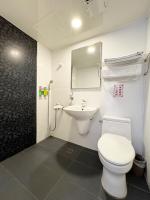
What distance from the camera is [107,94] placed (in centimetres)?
157

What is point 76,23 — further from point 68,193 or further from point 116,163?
point 68,193

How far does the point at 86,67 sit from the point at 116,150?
4.62 feet

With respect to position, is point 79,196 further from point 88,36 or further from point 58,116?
point 88,36

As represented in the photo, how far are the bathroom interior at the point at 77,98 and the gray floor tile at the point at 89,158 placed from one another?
0.06 feet

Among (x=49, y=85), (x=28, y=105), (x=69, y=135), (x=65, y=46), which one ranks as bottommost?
(x=69, y=135)

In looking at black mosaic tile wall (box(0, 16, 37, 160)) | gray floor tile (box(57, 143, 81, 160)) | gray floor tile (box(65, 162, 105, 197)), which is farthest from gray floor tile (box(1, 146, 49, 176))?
gray floor tile (box(65, 162, 105, 197))

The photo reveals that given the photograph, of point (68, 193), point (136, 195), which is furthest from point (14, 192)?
point (136, 195)

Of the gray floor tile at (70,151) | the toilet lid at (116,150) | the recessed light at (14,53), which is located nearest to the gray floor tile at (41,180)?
the gray floor tile at (70,151)

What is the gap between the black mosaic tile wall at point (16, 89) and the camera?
1.36 metres

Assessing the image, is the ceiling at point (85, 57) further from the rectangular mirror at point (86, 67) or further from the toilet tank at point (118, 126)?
the toilet tank at point (118, 126)

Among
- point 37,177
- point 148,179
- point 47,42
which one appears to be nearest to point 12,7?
point 47,42

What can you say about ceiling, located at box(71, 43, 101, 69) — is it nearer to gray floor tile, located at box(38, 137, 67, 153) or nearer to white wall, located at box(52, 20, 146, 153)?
white wall, located at box(52, 20, 146, 153)

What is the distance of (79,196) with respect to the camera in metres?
0.95

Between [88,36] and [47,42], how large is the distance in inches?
32.5
